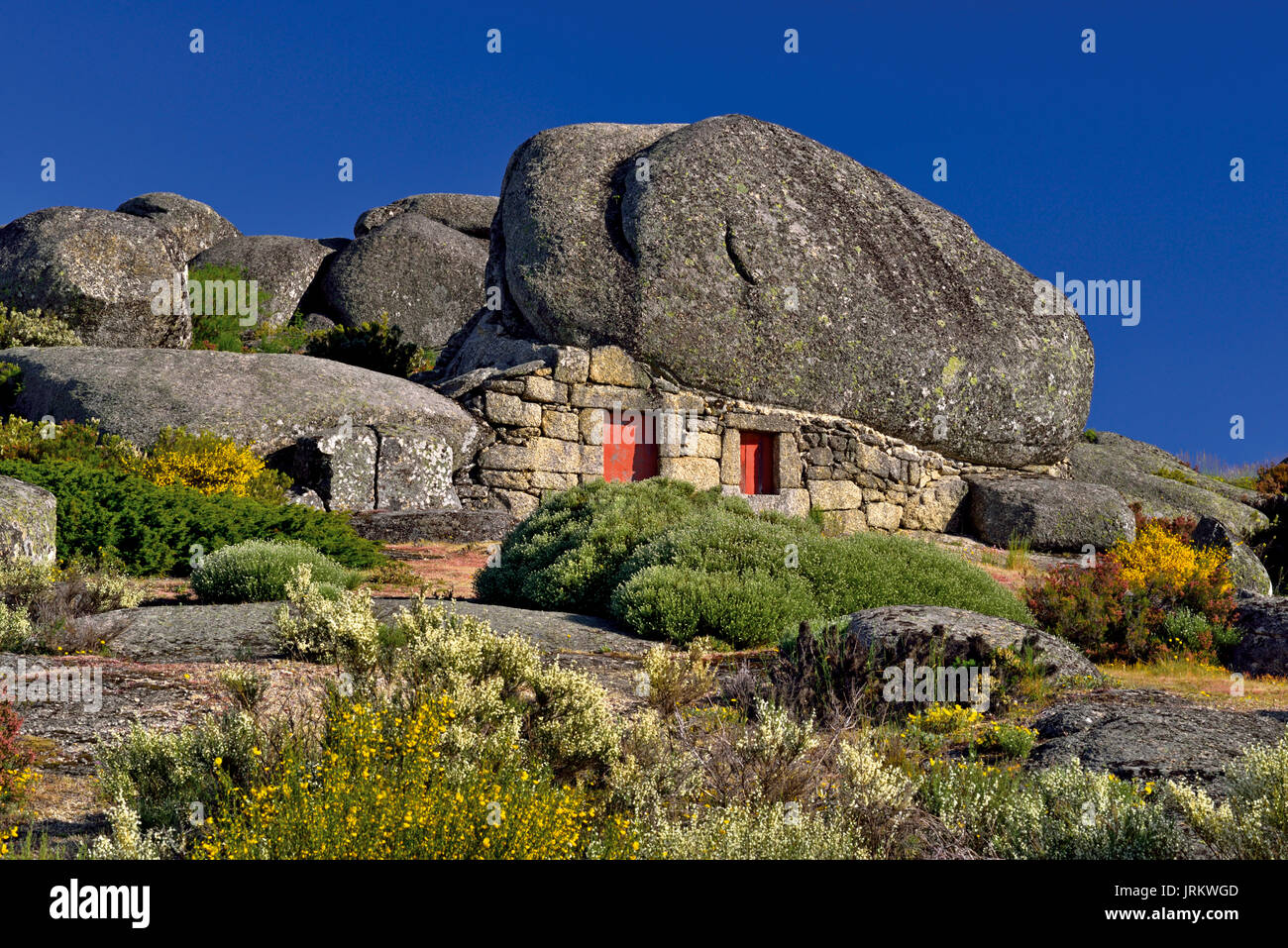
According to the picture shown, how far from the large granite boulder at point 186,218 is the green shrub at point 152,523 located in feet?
76.0

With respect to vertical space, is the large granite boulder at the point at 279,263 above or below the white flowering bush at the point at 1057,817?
above

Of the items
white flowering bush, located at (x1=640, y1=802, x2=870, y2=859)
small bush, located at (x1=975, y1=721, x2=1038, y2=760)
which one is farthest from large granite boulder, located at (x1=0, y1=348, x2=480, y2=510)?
white flowering bush, located at (x1=640, y1=802, x2=870, y2=859)

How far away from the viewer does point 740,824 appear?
3473 mm

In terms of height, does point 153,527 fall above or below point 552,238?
below

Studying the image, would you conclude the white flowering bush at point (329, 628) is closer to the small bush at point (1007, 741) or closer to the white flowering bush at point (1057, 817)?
the white flowering bush at point (1057, 817)

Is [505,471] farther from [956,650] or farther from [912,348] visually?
[956,650]

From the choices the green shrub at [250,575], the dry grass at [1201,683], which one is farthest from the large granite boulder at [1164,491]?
the green shrub at [250,575]

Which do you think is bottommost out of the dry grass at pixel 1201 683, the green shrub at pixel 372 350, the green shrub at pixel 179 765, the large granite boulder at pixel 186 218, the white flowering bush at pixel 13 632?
the dry grass at pixel 1201 683

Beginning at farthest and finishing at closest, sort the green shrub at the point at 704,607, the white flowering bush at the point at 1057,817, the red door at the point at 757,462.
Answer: the red door at the point at 757,462, the green shrub at the point at 704,607, the white flowering bush at the point at 1057,817

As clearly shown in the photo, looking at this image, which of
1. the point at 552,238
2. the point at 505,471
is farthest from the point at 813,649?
the point at 552,238

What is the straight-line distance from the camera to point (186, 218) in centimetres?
3244

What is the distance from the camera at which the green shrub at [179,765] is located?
3992mm
